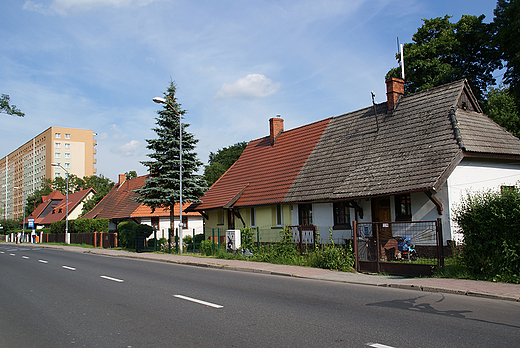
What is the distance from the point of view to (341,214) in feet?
67.6

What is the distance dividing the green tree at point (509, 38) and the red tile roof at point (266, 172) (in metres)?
12.9

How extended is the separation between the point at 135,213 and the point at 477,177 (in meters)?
30.9

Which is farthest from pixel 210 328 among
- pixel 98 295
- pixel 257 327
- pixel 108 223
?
pixel 108 223

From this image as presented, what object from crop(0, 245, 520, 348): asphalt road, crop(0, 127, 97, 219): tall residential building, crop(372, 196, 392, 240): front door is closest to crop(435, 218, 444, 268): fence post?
crop(0, 245, 520, 348): asphalt road

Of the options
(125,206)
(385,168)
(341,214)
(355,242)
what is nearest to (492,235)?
(355,242)

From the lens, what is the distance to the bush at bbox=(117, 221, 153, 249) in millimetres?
29859

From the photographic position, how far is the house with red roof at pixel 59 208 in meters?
73.1

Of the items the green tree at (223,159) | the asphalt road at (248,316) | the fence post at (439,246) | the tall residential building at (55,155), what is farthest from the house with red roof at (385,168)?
the tall residential building at (55,155)

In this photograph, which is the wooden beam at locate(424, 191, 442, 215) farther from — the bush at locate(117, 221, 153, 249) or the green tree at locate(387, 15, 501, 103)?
the bush at locate(117, 221, 153, 249)

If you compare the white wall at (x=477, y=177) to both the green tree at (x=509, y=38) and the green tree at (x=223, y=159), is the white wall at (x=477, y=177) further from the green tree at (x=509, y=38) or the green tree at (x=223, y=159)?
the green tree at (x=223, y=159)

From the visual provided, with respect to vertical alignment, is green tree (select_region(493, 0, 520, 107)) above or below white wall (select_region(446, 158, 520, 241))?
above

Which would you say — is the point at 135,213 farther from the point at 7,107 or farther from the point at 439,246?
the point at 439,246

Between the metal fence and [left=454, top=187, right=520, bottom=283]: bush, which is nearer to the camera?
[left=454, top=187, right=520, bottom=283]: bush

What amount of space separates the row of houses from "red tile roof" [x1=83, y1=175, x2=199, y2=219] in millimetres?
11878
